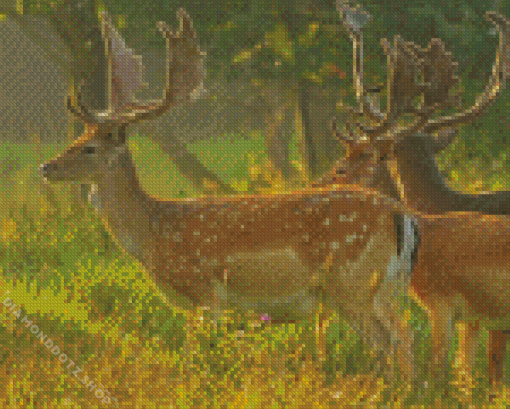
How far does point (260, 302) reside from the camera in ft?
17.5

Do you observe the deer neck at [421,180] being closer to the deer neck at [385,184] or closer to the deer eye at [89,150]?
the deer neck at [385,184]

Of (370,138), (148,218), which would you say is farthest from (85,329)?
(370,138)

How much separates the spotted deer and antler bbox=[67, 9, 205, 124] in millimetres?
76

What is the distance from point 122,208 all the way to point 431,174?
8.66 feet

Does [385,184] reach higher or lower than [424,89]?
lower

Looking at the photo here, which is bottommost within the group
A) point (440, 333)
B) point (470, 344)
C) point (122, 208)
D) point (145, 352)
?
point (470, 344)

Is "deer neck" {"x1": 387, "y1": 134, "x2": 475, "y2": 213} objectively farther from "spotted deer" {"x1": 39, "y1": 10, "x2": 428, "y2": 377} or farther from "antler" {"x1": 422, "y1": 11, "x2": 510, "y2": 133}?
"spotted deer" {"x1": 39, "y1": 10, "x2": 428, "y2": 377}

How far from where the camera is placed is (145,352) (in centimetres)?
574

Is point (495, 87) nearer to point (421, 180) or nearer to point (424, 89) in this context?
point (424, 89)

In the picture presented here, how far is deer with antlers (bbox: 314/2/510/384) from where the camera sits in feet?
17.1

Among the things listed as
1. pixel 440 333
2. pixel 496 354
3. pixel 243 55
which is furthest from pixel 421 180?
pixel 243 55

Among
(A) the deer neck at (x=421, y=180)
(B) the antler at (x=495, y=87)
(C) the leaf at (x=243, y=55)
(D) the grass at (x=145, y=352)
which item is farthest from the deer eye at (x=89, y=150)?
(C) the leaf at (x=243, y=55)

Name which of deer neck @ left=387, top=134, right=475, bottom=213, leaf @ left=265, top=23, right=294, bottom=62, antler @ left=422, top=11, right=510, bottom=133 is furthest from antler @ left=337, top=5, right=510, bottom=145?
leaf @ left=265, top=23, right=294, bottom=62

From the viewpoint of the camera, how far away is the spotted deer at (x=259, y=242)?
17.0ft
